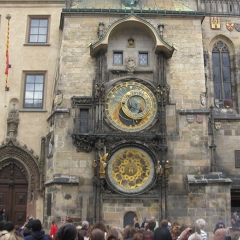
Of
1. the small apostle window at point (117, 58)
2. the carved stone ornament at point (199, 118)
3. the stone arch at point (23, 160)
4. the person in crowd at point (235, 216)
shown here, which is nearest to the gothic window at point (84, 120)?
the small apostle window at point (117, 58)

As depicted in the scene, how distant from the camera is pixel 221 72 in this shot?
794 inches

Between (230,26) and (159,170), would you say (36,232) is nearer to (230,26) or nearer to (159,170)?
(159,170)

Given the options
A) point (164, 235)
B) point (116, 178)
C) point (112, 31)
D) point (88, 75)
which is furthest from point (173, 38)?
point (164, 235)

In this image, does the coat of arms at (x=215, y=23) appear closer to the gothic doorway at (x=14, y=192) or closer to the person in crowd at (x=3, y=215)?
the gothic doorway at (x=14, y=192)

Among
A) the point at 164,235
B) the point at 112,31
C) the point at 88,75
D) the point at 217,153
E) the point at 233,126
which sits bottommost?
the point at 164,235

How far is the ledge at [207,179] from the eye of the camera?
15875 mm

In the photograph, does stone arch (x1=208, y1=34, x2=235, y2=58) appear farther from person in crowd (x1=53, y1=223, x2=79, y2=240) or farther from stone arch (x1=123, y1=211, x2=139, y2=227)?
person in crowd (x1=53, y1=223, x2=79, y2=240)

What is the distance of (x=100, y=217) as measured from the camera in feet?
51.4

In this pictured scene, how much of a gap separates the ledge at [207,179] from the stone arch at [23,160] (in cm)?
643

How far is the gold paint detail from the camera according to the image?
16.2 m

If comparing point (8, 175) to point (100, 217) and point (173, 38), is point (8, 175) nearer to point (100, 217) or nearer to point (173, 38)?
point (100, 217)

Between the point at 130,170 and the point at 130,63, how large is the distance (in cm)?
442

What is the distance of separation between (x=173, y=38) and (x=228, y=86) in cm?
406

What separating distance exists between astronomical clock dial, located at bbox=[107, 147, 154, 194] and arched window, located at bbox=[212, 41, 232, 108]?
558 cm
